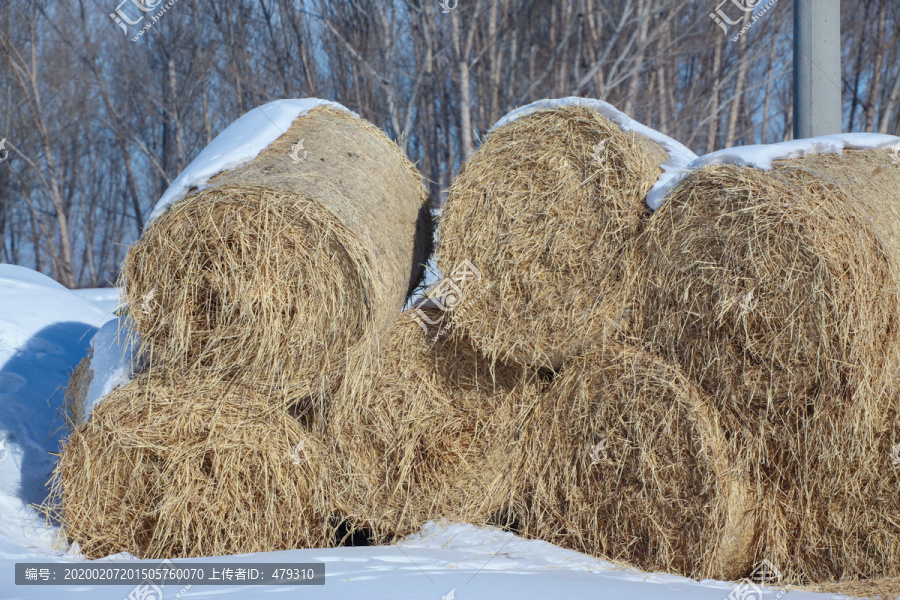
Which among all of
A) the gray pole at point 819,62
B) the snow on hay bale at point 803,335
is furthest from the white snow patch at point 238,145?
the gray pole at point 819,62

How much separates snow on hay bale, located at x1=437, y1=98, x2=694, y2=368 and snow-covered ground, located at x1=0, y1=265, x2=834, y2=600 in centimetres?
87

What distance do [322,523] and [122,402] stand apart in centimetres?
101

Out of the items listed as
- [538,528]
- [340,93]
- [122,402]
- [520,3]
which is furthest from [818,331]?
[340,93]

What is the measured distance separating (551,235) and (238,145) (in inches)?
60.2

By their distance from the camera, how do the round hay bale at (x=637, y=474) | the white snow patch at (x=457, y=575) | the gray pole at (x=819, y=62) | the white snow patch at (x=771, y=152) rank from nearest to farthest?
the white snow patch at (x=457, y=575) → the round hay bale at (x=637, y=474) → the white snow patch at (x=771, y=152) → the gray pole at (x=819, y=62)

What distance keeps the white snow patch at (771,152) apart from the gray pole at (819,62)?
1540 mm

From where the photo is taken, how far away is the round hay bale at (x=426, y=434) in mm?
3330

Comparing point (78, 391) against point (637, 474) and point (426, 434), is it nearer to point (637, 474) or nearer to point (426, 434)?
point (426, 434)

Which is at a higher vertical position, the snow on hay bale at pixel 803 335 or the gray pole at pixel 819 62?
the gray pole at pixel 819 62

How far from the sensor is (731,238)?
2.93 meters

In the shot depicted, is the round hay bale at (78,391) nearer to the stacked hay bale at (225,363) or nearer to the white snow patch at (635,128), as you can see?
the stacked hay bale at (225,363)

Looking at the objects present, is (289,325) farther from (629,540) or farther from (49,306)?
(49,306)

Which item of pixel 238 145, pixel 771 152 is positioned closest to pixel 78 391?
pixel 238 145

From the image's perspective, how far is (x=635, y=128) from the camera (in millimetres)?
3365
